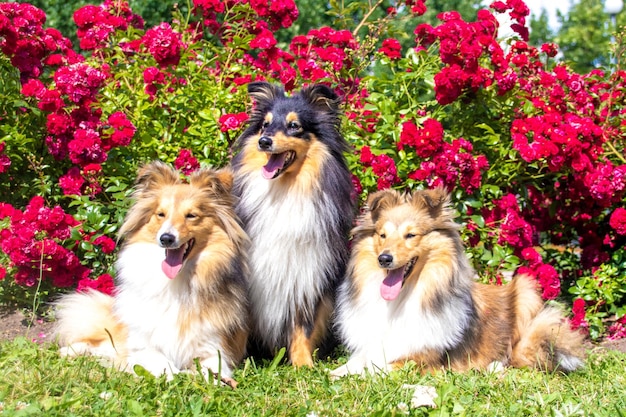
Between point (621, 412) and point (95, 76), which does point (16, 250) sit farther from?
point (621, 412)

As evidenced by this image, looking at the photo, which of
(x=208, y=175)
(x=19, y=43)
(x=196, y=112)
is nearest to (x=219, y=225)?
(x=208, y=175)

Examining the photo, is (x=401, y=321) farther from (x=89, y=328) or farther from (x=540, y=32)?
(x=540, y=32)

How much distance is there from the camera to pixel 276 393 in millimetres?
4352

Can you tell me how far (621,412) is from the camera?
3.89 metres

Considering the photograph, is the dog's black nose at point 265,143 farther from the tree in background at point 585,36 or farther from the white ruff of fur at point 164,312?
the tree in background at point 585,36

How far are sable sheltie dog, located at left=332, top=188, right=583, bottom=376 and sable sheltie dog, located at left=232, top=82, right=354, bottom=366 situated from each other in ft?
0.68

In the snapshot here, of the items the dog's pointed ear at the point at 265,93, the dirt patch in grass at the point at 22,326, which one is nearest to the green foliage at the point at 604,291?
the dog's pointed ear at the point at 265,93

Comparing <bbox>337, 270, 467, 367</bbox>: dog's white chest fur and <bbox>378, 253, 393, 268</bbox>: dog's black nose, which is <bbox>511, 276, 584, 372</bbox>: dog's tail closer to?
<bbox>337, 270, 467, 367</bbox>: dog's white chest fur

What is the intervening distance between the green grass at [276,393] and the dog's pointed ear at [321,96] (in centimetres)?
185

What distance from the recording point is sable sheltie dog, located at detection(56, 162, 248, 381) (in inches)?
186

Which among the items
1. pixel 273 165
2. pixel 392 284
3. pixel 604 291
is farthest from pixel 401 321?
pixel 604 291

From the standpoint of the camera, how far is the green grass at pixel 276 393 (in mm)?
3830

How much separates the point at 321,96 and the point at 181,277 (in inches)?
63.7

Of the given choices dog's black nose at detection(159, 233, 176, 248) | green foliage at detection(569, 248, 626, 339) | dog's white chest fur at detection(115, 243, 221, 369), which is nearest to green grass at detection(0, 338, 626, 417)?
dog's white chest fur at detection(115, 243, 221, 369)
